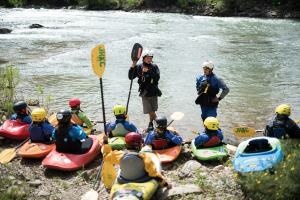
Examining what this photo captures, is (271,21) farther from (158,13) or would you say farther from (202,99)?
(202,99)

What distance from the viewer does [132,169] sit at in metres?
4.97

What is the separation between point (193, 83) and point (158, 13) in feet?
75.0

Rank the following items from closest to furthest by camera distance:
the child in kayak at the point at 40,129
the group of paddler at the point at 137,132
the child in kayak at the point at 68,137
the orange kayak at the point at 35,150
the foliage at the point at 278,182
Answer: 1. the foliage at the point at 278,182
2. the group of paddler at the point at 137,132
3. the child in kayak at the point at 68,137
4. the orange kayak at the point at 35,150
5. the child in kayak at the point at 40,129

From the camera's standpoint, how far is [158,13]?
1389 inches

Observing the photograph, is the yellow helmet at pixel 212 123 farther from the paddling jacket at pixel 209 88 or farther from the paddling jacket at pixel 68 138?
the paddling jacket at pixel 68 138

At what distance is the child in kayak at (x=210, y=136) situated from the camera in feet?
21.7

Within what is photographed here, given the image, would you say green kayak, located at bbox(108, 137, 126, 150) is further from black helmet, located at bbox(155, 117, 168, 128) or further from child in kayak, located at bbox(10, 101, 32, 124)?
child in kayak, located at bbox(10, 101, 32, 124)

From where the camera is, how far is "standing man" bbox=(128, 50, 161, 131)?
25.7 feet

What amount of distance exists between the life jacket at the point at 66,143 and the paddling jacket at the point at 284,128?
9.28 feet

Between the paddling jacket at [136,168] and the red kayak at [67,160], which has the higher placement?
the paddling jacket at [136,168]

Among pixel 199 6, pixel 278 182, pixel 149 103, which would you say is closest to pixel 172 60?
pixel 149 103

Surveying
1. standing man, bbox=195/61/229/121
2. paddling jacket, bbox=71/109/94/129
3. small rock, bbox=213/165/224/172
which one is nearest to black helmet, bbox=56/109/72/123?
paddling jacket, bbox=71/109/94/129

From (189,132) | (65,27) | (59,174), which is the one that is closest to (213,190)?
(59,174)

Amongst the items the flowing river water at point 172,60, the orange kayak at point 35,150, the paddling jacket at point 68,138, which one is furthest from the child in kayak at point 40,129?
the flowing river water at point 172,60
